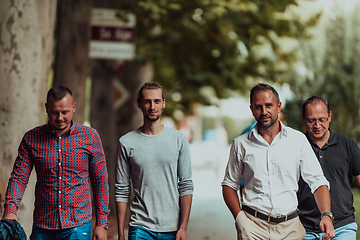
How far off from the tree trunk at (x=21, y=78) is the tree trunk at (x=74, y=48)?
240 cm

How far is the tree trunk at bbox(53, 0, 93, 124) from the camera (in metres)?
9.52

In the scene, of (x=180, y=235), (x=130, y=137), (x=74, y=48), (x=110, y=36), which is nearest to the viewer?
(x=180, y=235)

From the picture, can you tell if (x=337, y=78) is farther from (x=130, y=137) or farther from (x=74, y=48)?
(x=130, y=137)

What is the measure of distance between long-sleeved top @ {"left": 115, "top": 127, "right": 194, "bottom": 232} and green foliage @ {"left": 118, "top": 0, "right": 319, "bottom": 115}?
21.1 ft

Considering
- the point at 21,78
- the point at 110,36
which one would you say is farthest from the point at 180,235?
the point at 110,36

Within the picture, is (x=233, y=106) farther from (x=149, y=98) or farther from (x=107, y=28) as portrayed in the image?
(x=149, y=98)

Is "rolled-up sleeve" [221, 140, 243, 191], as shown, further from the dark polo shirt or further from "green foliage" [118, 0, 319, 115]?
"green foliage" [118, 0, 319, 115]

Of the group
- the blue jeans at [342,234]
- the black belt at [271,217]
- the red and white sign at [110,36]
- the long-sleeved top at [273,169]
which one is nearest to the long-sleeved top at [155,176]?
the long-sleeved top at [273,169]

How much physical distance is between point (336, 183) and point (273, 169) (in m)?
0.77

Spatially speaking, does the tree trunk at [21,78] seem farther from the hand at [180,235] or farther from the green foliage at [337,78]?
the green foliage at [337,78]

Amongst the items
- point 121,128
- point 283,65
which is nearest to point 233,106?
point 283,65

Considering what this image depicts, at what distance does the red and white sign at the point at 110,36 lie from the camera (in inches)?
429

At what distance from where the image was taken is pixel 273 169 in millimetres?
4531

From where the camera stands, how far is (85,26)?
9.91m
